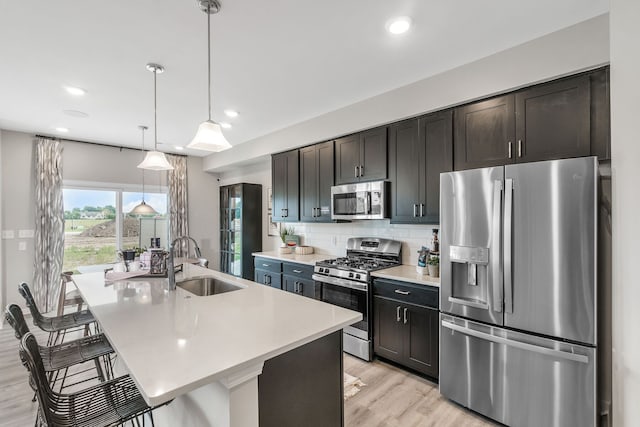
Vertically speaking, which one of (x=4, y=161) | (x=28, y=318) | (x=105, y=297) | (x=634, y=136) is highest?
(x=4, y=161)

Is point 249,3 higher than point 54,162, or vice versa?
point 249,3

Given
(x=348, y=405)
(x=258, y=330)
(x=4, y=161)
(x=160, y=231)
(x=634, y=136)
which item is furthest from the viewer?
(x=160, y=231)

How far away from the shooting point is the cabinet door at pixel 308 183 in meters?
4.02

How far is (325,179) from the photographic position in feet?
12.7

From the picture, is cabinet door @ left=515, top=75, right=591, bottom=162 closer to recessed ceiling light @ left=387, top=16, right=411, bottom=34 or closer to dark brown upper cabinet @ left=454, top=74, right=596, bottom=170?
dark brown upper cabinet @ left=454, top=74, right=596, bottom=170

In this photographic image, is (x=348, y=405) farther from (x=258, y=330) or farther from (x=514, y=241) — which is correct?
(x=514, y=241)

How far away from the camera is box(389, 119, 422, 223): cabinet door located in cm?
292

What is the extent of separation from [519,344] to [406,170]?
174 centimetres

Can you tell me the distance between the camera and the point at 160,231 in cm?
584

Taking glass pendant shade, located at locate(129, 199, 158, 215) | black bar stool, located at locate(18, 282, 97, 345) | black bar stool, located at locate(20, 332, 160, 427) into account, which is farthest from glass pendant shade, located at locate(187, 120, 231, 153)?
glass pendant shade, located at locate(129, 199, 158, 215)

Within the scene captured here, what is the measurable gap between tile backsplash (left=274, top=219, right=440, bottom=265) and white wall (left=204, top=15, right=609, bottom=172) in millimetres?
1197

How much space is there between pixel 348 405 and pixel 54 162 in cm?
539

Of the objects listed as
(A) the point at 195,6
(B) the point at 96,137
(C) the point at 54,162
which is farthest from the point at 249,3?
(C) the point at 54,162

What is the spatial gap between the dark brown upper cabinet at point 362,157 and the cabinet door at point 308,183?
1.30 ft
